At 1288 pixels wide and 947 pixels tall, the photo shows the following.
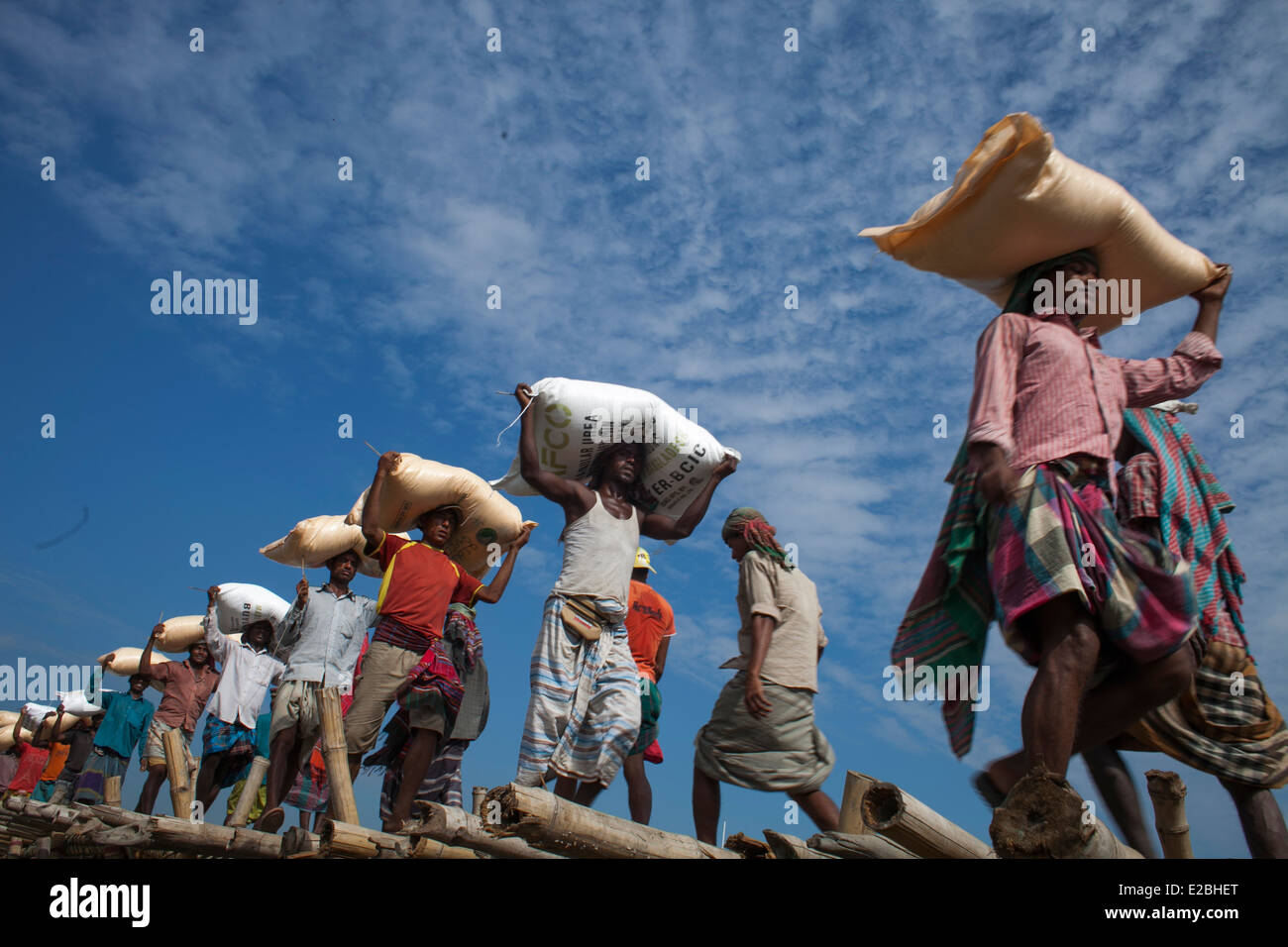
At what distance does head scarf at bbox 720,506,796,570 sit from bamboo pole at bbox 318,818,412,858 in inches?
97.1

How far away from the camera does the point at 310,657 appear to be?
6.00 metres

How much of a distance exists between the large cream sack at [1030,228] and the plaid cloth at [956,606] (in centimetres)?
74

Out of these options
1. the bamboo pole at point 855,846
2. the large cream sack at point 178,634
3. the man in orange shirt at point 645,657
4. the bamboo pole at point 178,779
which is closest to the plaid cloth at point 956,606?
the bamboo pole at point 855,846

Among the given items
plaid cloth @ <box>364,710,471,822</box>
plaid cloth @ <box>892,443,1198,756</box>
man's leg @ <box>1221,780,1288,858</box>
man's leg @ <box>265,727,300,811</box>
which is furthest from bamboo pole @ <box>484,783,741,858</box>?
man's leg @ <box>265,727,300,811</box>

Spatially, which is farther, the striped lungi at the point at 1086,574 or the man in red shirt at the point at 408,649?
the man in red shirt at the point at 408,649

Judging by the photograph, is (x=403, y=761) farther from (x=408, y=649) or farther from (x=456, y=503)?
(x=456, y=503)

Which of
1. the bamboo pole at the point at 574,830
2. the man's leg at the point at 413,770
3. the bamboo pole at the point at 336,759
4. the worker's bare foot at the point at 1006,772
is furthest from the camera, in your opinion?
the man's leg at the point at 413,770

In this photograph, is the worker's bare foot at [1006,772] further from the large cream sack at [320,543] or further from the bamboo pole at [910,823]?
the large cream sack at [320,543]

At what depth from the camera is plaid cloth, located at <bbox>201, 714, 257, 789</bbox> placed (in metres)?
6.95

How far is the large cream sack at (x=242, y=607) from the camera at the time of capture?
8.38m

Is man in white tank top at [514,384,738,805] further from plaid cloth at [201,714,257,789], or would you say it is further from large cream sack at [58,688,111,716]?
large cream sack at [58,688,111,716]

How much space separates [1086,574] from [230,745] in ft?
21.7
